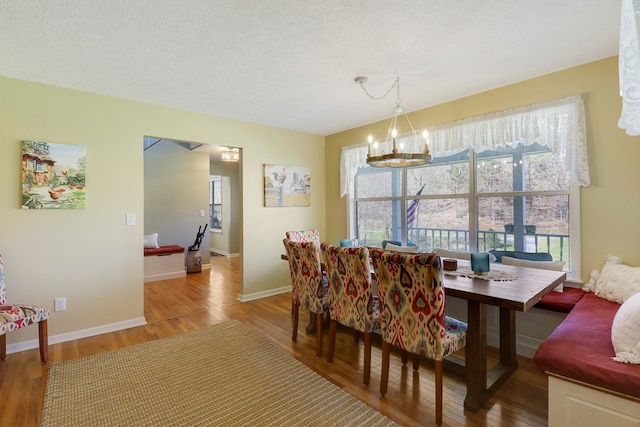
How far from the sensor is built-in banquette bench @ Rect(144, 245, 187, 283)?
541 cm

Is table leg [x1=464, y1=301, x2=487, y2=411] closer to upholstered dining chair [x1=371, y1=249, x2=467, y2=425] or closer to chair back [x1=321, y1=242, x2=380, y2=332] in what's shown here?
upholstered dining chair [x1=371, y1=249, x2=467, y2=425]

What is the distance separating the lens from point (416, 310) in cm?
188

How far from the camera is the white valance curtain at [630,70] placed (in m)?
0.93

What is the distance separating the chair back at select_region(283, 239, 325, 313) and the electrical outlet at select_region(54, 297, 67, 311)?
7.35 ft

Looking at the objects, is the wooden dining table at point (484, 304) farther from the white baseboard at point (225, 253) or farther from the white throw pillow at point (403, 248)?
the white baseboard at point (225, 253)

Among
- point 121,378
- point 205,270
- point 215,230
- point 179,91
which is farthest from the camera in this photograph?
point 215,230

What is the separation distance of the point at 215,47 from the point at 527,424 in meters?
3.23

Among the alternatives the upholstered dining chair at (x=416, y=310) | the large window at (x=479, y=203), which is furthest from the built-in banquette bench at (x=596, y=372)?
the large window at (x=479, y=203)

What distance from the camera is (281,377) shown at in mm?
2314

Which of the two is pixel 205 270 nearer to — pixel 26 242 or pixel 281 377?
pixel 26 242

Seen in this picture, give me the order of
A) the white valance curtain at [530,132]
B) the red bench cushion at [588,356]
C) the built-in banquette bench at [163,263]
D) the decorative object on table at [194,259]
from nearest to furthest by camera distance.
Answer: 1. the red bench cushion at [588,356]
2. the white valance curtain at [530,132]
3. the built-in banquette bench at [163,263]
4. the decorative object on table at [194,259]

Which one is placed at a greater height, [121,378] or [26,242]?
[26,242]

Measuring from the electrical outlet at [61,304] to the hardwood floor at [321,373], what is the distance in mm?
329

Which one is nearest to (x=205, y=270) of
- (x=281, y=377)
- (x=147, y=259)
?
(x=147, y=259)
